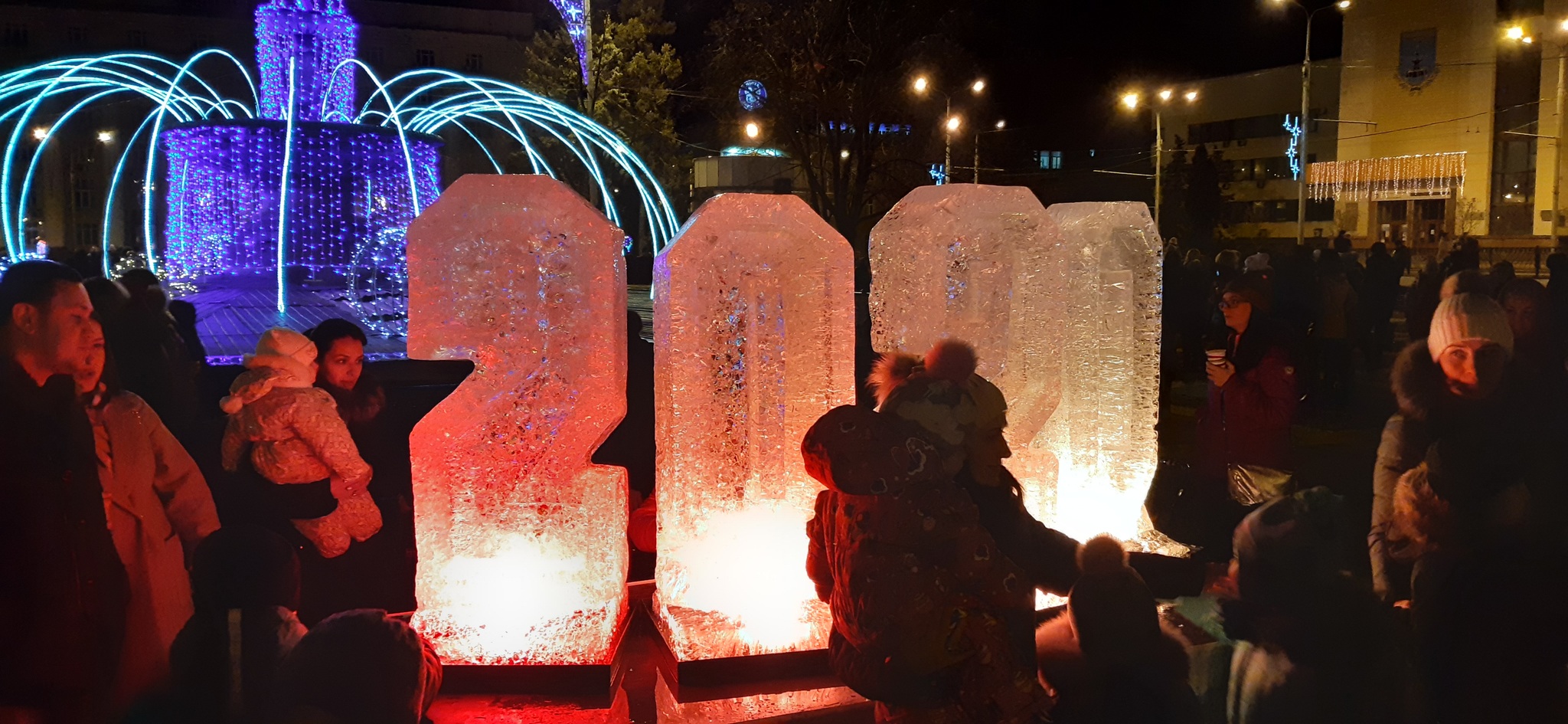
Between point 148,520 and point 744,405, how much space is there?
5.78 feet

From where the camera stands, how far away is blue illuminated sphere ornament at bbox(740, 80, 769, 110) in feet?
63.6

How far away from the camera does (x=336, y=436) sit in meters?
3.34

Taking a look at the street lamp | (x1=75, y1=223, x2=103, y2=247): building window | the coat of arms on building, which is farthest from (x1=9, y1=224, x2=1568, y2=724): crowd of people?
(x1=75, y1=223, x2=103, y2=247): building window

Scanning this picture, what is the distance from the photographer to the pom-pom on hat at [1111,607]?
3020mm

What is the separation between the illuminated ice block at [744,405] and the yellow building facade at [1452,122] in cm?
3299

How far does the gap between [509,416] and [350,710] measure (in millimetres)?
986

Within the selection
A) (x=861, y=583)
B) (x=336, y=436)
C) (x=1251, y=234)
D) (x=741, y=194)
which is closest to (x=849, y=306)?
(x=741, y=194)

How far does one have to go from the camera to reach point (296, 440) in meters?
3.26

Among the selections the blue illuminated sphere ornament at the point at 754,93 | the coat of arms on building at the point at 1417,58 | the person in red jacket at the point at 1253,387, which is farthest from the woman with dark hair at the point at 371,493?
the coat of arms on building at the point at 1417,58

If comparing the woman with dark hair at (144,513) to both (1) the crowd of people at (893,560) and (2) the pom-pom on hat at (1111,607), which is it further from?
(2) the pom-pom on hat at (1111,607)

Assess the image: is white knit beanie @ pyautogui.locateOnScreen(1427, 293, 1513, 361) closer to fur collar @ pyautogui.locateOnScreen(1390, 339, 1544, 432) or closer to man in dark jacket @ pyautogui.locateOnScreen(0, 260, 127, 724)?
fur collar @ pyautogui.locateOnScreen(1390, 339, 1544, 432)

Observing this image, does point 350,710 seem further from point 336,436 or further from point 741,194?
point 741,194

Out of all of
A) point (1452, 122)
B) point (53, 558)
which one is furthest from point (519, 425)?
point (1452, 122)

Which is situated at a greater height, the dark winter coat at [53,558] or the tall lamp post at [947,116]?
the tall lamp post at [947,116]
